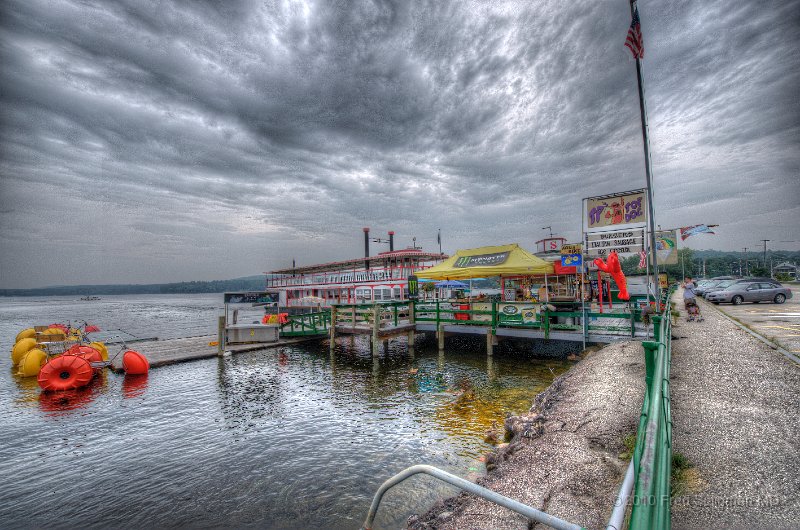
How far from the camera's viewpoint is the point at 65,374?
12.6 m

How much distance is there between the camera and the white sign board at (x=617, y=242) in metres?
12.6

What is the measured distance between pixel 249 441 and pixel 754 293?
100 feet

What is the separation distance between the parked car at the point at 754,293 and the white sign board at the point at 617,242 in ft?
58.9

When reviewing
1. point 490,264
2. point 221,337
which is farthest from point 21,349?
point 490,264

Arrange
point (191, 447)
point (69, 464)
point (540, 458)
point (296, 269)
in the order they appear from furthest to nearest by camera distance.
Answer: point (296, 269) → point (191, 447) → point (69, 464) → point (540, 458)

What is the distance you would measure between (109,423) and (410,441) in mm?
7999

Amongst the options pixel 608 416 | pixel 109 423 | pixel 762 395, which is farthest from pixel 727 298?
pixel 109 423

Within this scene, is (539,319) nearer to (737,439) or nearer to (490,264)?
(490,264)

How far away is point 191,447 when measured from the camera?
8.05 m

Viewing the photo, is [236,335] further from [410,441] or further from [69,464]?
[410,441]

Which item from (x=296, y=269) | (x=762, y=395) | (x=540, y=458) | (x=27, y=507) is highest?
(x=296, y=269)

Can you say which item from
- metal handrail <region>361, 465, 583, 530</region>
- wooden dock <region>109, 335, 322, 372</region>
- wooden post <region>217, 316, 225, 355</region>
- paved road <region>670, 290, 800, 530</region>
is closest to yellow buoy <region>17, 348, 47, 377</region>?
wooden dock <region>109, 335, 322, 372</region>

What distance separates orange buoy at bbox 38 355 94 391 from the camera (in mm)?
12336

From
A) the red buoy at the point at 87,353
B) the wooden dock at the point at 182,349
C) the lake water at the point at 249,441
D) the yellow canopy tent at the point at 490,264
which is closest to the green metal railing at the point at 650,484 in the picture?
the lake water at the point at 249,441
